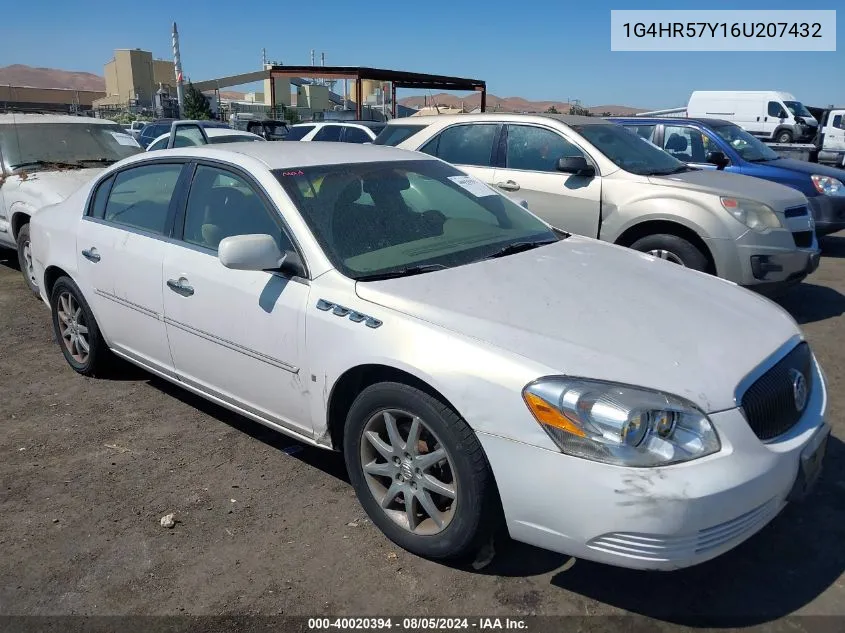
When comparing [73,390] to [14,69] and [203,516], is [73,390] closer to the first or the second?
[203,516]

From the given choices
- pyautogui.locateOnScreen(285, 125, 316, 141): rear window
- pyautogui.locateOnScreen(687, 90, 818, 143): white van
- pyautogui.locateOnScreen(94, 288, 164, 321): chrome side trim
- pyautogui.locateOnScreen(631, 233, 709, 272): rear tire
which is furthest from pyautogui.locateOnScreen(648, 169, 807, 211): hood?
pyautogui.locateOnScreen(687, 90, 818, 143): white van

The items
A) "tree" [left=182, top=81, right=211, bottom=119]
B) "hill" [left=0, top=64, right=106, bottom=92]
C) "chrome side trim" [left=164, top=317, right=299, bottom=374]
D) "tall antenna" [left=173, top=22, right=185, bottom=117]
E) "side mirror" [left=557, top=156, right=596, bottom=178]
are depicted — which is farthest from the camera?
"hill" [left=0, top=64, right=106, bottom=92]

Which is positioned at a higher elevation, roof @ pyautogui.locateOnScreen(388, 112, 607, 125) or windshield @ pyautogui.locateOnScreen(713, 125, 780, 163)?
roof @ pyautogui.locateOnScreen(388, 112, 607, 125)

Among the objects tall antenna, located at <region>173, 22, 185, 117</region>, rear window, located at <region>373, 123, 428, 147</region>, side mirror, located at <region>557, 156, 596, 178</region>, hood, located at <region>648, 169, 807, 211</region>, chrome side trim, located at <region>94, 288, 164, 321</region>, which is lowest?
chrome side trim, located at <region>94, 288, 164, 321</region>

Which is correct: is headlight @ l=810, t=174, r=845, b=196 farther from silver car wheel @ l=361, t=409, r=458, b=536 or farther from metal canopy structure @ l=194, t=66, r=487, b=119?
metal canopy structure @ l=194, t=66, r=487, b=119

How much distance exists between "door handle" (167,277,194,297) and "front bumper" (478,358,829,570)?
1.88 meters

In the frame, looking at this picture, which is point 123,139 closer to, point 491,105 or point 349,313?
point 349,313

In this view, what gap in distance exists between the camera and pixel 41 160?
7.75m

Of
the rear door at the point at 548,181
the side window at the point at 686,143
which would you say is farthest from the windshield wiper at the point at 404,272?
the side window at the point at 686,143

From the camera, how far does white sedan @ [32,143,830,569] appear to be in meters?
2.36

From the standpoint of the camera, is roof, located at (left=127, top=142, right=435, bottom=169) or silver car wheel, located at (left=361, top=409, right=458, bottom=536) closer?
silver car wheel, located at (left=361, top=409, right=458, bottom=536)

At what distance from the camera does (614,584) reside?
9.05ft

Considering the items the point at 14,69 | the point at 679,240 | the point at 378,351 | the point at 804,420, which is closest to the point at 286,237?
the point at 378,351

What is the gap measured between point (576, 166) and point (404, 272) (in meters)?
3.75
